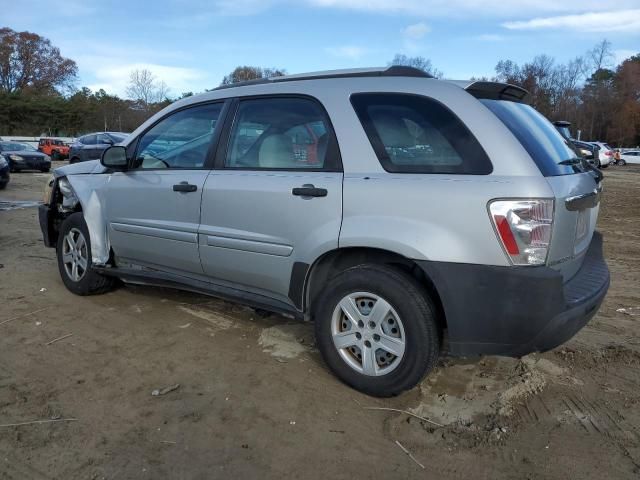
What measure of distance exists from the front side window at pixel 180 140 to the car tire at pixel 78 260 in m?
0.93

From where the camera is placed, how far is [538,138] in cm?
303

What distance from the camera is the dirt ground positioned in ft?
8.43

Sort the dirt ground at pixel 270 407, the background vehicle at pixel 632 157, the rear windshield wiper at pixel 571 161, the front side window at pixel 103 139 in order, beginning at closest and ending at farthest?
the dirt ground at pixel 270 407, the rear windshield wiper at pixel 571 161, the front side window at pixel 103 139, the background vehicle at pixel 632 157

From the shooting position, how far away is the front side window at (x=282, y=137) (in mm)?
3311

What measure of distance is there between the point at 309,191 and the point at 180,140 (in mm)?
1531

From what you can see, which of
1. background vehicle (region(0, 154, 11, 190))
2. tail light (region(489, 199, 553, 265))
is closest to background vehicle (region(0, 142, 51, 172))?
background vehicle (region(0, 154, 11, 190))

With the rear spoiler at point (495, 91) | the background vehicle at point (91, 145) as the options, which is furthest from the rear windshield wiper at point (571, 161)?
the background vehicle at point (91, 145)

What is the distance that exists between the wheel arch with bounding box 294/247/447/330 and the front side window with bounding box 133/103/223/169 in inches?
49.8

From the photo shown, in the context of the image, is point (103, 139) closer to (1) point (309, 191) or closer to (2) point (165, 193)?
(2) point (165, 193)

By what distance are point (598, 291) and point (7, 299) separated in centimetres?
484

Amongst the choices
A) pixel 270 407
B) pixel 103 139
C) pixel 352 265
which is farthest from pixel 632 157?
pixel 270 407

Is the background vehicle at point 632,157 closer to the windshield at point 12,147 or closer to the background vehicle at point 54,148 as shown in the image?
the background vehicle at point 54,148

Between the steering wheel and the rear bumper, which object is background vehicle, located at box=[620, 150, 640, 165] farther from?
the steering wheel

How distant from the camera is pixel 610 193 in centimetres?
1545
